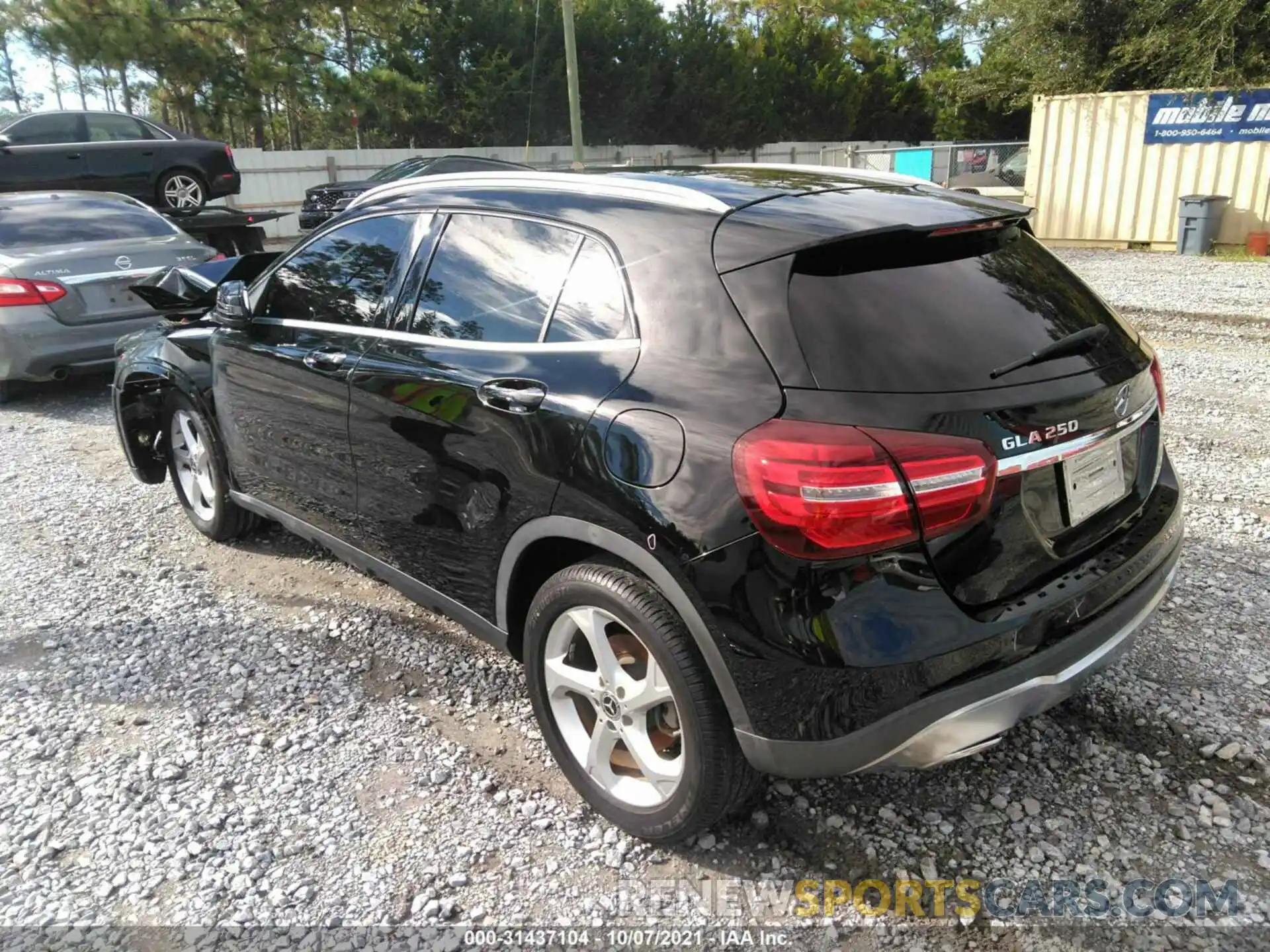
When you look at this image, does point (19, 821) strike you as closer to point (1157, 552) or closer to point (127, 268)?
point (1157, 552)

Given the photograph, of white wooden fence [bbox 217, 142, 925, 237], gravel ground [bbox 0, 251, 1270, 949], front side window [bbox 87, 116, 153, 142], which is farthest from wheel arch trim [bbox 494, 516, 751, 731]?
white wooden fence [bbox 217, 142, 925, 237]

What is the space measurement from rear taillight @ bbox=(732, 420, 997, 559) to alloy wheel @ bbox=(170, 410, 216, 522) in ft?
11.0

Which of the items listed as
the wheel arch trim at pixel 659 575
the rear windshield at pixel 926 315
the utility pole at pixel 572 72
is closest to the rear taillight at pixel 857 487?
the rear windshield at pixel 926 315

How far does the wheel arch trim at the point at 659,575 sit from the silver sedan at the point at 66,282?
237 inches

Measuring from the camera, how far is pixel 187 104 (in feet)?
73.8

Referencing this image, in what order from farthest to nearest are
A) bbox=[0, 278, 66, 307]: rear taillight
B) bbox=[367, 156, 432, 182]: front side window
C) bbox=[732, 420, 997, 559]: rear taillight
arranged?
bbox=[367, 156, 432, 182]: front side window, bbox=[0, 278, 66, 307]: rear taillight, bbox=[732, 420, 997, 559]: rear taillight

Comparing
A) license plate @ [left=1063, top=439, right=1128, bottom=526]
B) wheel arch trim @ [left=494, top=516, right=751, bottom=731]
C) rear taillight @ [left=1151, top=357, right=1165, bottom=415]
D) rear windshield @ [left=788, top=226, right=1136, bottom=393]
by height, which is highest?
rear windshield @ [left=788, top=226, right=1136, bottom=393]

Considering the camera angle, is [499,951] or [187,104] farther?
[187,104]

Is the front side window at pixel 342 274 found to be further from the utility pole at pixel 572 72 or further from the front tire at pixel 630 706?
the utility pole at pixel 572 72

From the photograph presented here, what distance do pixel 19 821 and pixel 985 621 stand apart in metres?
2.80

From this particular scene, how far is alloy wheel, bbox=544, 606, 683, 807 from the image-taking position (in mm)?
2461

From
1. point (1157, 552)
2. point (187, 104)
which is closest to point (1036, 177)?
point (1157, 552)

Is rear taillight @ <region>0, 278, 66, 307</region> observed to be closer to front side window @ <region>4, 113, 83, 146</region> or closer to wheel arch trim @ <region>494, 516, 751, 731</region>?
wheel arch trim @ <region>494, 516, 751, 731</region>

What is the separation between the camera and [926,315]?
7.54 feet
